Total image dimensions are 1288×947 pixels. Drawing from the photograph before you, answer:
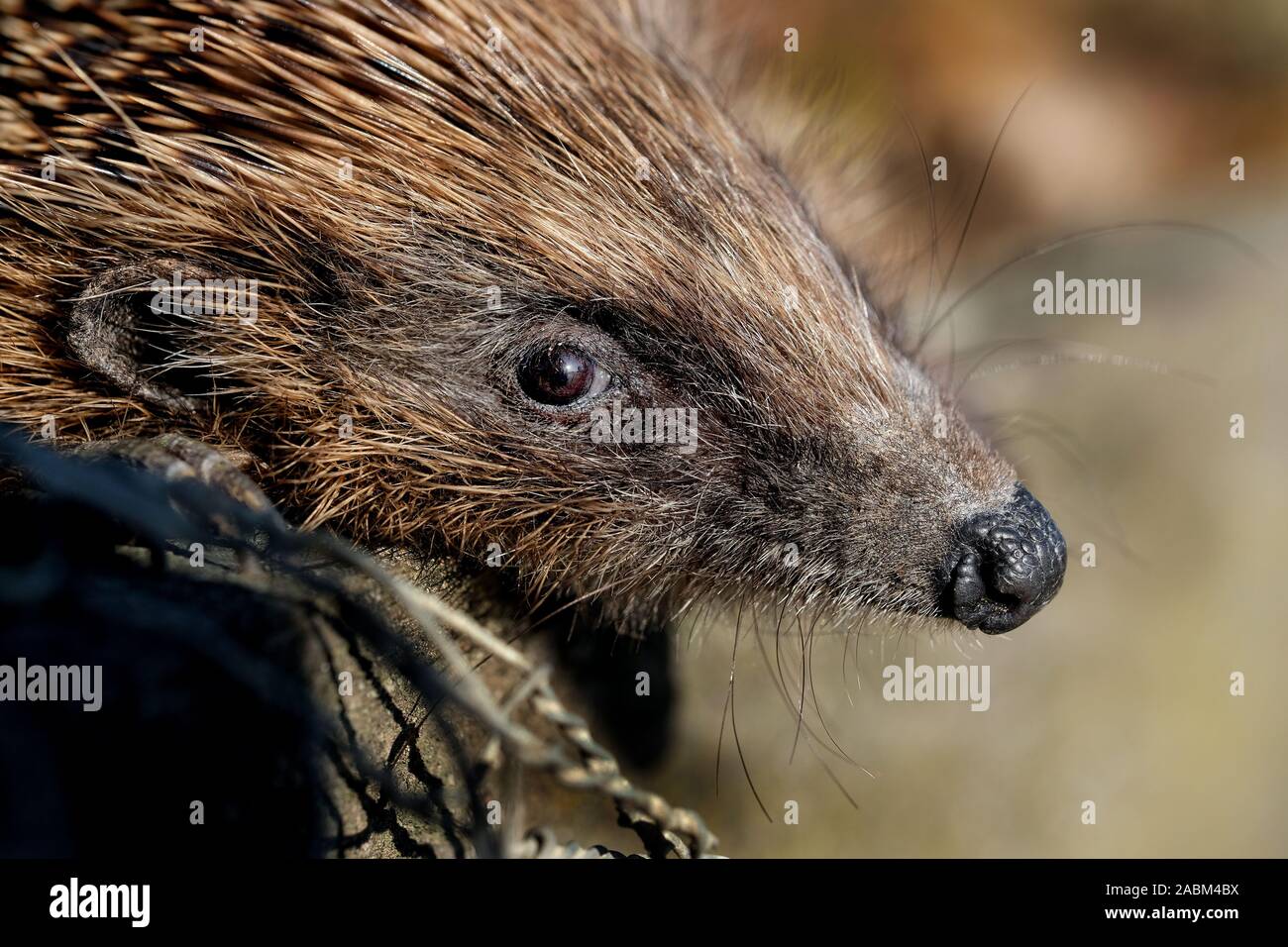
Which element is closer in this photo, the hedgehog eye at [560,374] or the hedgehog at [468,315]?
the hedgehog at [468,315]

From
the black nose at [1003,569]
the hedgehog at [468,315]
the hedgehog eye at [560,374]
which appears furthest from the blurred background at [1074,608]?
the hedgehog eye at [560,374]

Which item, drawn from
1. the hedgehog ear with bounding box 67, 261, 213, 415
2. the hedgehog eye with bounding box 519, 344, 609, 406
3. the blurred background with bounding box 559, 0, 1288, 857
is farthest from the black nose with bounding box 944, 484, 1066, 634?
the hedgehog ear with bounding box 67, 261, 213, 415

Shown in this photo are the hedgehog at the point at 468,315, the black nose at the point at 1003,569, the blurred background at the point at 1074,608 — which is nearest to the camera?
the hedgehog at the point at 468,315

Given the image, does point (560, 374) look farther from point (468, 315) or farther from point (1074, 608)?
point (1074, 608)

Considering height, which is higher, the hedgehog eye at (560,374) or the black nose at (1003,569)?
the hedgehog eye at (560,374)

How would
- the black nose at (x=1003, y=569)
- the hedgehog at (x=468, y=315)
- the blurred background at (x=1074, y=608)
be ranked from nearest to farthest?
the hedgehog at (x=468, y=315)
the black nose at (x=1003, y=569)
the blurred background at (x=1074, y=608)

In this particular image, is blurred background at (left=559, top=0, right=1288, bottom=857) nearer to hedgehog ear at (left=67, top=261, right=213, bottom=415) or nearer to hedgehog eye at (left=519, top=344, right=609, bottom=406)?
hedgehog eye at (left=519, top=344, right=609, bottom=406)

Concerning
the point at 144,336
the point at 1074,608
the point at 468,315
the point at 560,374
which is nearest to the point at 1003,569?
the point at 560,374

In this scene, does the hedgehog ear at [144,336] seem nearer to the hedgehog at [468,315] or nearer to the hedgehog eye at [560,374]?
the hedgehog at [468,315]
